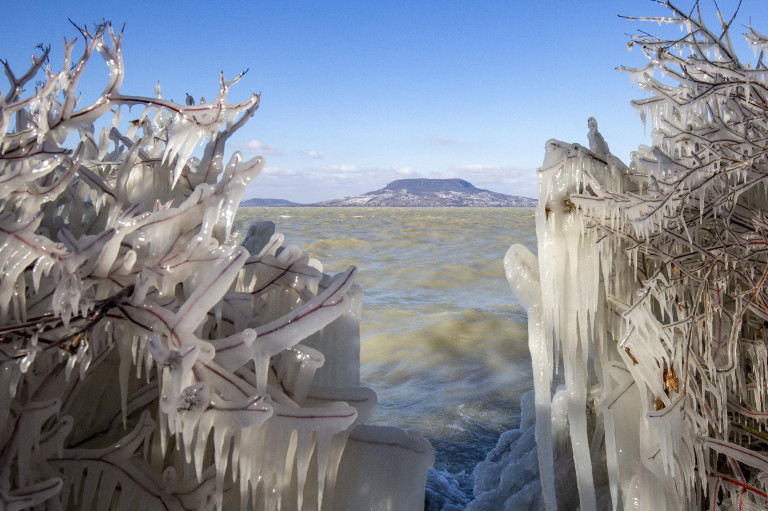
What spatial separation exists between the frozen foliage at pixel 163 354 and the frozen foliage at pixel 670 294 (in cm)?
100

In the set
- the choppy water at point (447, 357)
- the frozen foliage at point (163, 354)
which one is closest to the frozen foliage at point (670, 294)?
the frozen foliage at point (163, 354)

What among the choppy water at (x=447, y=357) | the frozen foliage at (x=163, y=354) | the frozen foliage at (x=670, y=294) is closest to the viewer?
the frozen foliage at (x=163, y=354)

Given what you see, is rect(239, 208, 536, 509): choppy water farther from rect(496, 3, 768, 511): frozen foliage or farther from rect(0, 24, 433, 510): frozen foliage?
rect(0, 24, 433, 510): frozen foliage

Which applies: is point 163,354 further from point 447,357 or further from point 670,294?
point 447,357

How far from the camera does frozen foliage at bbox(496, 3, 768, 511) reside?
1.95m

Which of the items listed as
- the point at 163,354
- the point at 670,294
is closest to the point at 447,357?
the point at 670,294

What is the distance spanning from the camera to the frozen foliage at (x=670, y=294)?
1947 millimetres

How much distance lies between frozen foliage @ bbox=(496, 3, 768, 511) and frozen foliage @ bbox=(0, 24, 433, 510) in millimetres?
1002

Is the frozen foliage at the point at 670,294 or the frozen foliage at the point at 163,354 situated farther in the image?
the frozen foliage at the point at 670,294

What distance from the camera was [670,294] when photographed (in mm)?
2150

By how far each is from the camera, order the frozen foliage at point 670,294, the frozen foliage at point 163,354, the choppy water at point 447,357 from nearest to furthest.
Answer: the frozen foliage at point 163,354 → the frozen foliage at point 670,294 → the choppy water at point 447,357

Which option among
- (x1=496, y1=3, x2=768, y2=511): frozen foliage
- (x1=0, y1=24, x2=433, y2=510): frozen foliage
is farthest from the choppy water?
(x1=0, y1=24, x2=433, y2=510): frozen foliage

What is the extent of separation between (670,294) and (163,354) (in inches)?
74.9

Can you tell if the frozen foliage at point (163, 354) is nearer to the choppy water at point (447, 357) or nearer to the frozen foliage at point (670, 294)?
the frozen foliage at point (670, 294)
